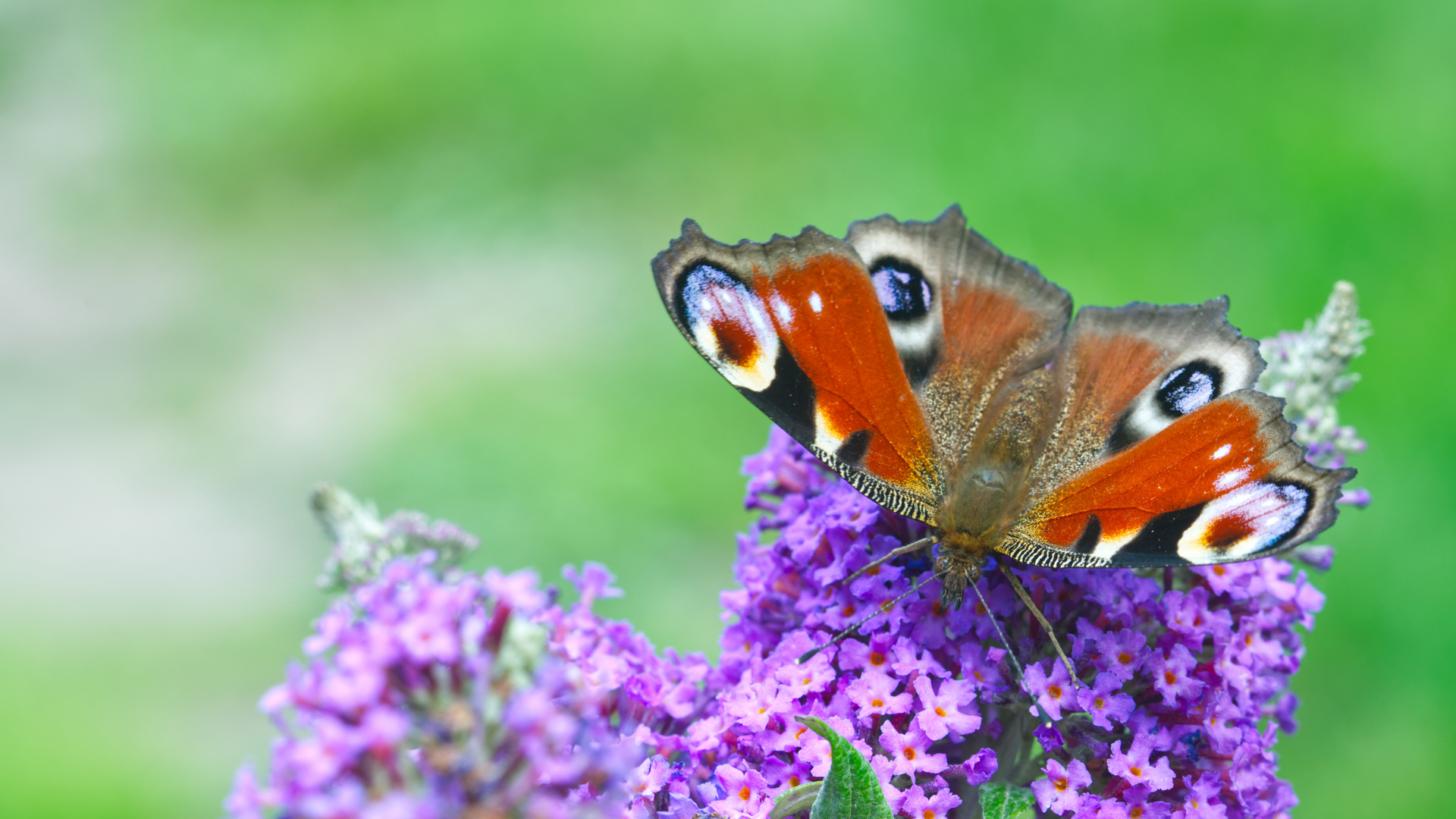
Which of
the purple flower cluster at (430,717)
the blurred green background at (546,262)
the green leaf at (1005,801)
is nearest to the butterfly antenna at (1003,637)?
the green leaf at (1005,801)

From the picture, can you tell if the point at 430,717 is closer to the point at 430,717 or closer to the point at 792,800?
the point at 430,717

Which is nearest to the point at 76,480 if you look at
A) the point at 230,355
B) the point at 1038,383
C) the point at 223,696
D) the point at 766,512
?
the point at 230,355

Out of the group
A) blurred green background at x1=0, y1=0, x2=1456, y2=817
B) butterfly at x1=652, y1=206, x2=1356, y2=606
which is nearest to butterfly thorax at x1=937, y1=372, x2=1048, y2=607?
butterfly at x1=652, y1=206, x2=1356, y2=606

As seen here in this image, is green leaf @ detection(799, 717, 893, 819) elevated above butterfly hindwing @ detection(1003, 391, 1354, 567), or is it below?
below

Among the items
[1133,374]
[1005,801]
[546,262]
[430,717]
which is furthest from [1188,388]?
[546,262]

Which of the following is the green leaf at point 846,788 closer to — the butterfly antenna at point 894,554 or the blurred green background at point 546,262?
the butterfly antenna at point 894,554

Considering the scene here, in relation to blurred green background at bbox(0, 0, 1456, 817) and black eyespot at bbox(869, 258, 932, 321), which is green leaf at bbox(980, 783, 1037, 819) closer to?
black eyespot at bbox(869, 258, 932, 321)
